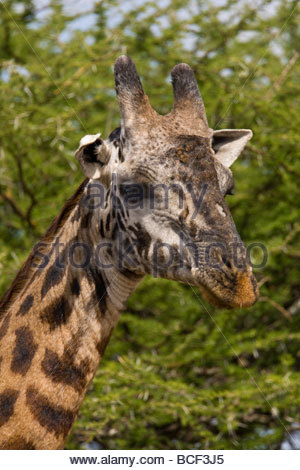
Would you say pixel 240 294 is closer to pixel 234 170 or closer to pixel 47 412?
pixel 47 412

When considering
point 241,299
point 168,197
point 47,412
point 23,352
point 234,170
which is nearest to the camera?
point 241,299

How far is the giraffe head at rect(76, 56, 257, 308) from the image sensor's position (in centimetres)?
375

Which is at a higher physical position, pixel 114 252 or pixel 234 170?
pixel 114 252

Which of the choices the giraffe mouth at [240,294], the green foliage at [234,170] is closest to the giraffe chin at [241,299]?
the giraffe mouth at [240,294]

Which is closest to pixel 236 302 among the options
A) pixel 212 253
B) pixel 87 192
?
pixel 212 253

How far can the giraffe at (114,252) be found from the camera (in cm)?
387

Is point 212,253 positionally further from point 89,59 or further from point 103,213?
point 89,59

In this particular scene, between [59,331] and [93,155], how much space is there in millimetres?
1202

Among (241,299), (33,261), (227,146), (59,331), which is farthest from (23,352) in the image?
(227,146)

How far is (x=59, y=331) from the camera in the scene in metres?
4.41

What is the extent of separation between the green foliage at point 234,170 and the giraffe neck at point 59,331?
3.03 metres

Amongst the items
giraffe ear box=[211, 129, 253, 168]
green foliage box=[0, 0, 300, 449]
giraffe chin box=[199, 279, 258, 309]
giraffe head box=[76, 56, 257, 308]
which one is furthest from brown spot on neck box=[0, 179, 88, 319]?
green foliage box=[0, 0, 300, 449]

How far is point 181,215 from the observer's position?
12.9ft

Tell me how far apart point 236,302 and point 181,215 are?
2.08ft
